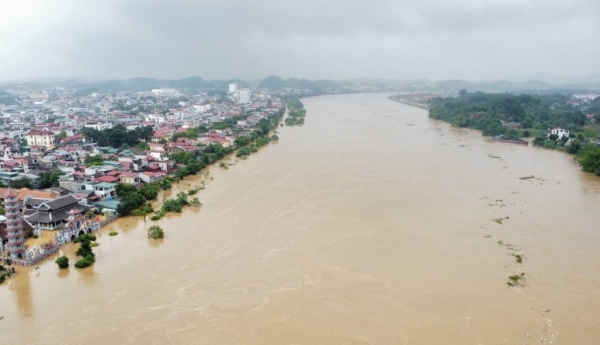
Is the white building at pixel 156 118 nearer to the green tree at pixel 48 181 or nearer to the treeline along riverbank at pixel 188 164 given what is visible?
the treeline along riverbank at pixel 188 164

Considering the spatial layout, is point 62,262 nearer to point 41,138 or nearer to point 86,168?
point 86,168

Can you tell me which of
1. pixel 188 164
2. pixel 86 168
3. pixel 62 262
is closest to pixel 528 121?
pixel 188 164

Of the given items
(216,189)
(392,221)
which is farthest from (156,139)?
(392,221)

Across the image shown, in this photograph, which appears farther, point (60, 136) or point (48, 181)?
point (60, 136)

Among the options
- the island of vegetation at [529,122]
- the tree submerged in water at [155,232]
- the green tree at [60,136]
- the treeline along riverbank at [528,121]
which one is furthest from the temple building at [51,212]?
the treeline along riverbank at [528,121]

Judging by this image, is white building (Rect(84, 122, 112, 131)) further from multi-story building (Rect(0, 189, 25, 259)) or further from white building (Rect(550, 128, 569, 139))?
white building (Rect(550, 128, 569, 139))

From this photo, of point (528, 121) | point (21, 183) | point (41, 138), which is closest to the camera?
point (21, 183)
